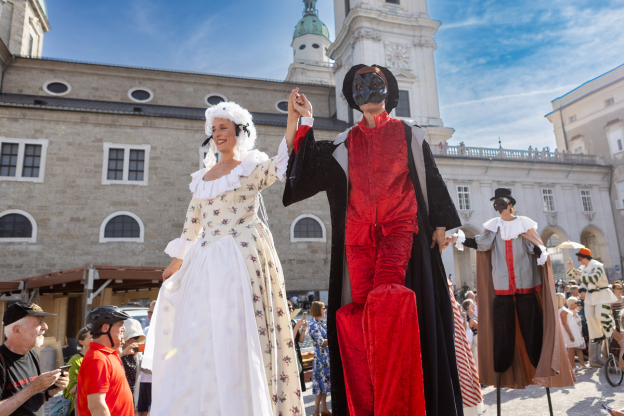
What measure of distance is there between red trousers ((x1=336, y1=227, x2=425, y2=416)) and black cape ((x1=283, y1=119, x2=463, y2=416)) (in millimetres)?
110

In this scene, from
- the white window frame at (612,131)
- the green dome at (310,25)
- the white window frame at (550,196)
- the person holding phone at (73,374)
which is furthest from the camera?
the green dome at (310,25)

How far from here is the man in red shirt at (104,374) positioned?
2.83m

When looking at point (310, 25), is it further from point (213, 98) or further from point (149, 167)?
point (149, 167)

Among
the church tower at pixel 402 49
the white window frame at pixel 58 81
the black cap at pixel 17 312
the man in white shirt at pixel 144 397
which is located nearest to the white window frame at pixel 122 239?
the white window frame at pixel 58 81

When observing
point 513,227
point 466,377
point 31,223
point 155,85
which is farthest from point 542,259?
point 155,85

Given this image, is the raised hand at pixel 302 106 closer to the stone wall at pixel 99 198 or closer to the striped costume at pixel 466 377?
the striped costume at pixel 466 377

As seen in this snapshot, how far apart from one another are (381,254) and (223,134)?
5.49 ft

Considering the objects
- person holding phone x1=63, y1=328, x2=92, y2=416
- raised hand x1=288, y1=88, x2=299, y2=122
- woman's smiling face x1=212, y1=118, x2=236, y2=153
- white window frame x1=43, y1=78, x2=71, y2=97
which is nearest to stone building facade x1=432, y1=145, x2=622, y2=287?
white window frame x1=43, y1=78, x2=71, y2=97

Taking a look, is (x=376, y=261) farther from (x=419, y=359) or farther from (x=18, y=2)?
(x=18, y=2)

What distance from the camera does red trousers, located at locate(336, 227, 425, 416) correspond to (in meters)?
1.72

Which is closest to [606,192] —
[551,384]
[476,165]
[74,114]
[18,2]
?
[476,165]

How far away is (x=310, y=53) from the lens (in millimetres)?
45625

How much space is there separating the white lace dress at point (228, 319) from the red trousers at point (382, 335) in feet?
1.95

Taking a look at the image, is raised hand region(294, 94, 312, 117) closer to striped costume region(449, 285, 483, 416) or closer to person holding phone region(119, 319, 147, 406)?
striped costume region(449, 285, 483, 416)
